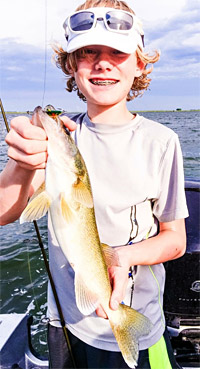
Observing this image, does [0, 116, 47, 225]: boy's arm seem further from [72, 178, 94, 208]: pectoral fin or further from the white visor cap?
the white visor cap

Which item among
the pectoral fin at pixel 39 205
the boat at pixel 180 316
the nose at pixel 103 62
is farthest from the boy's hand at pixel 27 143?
the boat at pixel 180 316

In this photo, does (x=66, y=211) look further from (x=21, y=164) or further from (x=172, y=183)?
(x=172, y=183)

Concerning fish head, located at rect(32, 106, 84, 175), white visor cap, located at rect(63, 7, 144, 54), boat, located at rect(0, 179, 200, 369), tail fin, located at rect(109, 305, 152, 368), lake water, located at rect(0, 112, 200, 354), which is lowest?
lake water, located at rect(0, 112, 200, 354)

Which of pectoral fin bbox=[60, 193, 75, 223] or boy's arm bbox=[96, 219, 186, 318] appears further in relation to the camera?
boy's arm bbox=[96, 219, 186, 318]

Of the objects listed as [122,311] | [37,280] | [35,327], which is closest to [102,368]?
[122,311]

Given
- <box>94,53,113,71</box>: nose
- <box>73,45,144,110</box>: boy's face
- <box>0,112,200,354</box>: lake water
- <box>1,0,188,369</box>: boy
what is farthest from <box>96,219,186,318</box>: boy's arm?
<box>0,112,200,354</box>: lake water

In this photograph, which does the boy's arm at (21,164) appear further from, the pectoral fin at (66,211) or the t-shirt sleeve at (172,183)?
the t-shirt sleeve at (172,183)

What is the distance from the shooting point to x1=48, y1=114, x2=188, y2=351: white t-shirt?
202 cm

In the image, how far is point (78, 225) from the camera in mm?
1710

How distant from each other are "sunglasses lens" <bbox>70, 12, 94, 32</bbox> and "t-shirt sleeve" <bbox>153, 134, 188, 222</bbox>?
830 millimetres

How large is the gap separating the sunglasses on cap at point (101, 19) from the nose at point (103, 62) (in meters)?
0.15

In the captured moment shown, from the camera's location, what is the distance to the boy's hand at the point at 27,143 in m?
1.47

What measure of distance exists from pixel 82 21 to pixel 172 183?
3.60 feet

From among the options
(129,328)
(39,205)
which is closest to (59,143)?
(39,205)
